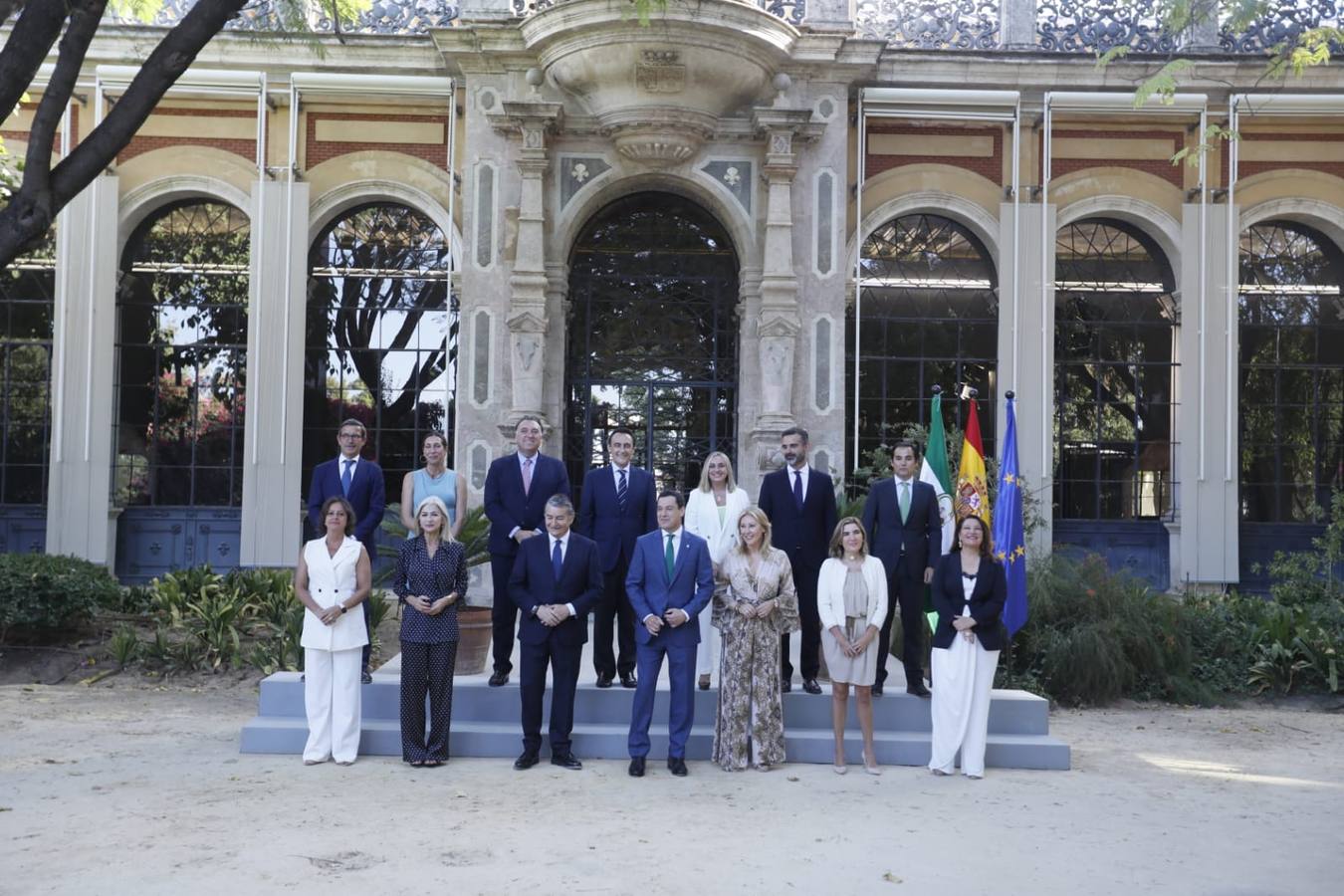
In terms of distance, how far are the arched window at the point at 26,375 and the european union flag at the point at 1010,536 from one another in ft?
41.6

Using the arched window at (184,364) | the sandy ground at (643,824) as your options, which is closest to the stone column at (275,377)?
the arched window at (184,364)

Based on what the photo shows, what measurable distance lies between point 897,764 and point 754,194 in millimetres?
8900

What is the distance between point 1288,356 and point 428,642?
13.8 meters

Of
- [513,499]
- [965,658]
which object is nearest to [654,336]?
[513,499]

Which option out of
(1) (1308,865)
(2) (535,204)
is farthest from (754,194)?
(1) (1308,865)

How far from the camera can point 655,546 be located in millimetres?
7902

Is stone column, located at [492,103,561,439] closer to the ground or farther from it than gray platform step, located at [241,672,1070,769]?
farther from it

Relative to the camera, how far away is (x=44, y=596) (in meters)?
11.9

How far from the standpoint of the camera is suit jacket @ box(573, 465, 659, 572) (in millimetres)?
8445

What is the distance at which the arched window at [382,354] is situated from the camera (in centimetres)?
1616

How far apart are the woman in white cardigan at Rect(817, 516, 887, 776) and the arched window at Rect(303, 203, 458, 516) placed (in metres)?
9.19

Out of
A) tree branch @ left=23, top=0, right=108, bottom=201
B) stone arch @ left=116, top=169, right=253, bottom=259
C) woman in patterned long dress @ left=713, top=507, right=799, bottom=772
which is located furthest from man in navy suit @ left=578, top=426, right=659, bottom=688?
stone arch @ left=116, top=169, right=253, bottom=259

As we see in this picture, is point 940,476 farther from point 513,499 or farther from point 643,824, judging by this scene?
point 643,824

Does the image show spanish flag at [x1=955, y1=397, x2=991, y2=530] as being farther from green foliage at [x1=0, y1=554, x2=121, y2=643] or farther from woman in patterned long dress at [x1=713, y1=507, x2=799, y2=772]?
green foliage at [x1=0, y1=554, x2=121, y2=643]
